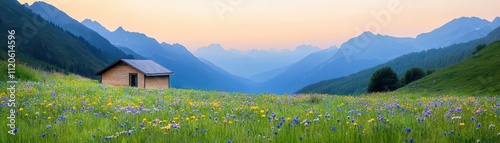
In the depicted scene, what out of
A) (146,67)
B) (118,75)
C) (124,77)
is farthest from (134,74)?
(118,75)

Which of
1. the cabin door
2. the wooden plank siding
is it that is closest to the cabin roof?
the wooden plank siding

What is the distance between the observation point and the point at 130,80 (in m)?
57.0

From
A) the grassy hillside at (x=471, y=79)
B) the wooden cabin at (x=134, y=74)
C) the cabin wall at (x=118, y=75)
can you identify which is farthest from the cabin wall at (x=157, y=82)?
the grassy hillside at (x=471, y=79)

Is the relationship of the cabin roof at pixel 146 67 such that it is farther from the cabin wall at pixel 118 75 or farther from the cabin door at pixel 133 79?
the cabin door at pixel 133 79

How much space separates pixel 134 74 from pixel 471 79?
210ft

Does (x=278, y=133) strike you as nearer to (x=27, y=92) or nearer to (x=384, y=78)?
(x=27, y=92)

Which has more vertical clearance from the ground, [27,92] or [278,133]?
[27,92]

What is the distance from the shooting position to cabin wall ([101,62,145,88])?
57.0 metres

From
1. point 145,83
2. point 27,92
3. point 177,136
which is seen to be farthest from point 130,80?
point 177,136

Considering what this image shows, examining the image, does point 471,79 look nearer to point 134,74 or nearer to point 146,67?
point 146,67

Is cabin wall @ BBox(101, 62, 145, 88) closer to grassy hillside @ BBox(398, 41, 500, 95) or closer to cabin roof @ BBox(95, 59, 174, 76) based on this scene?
cabin roof @ BBox(95, 59, 174, 76)

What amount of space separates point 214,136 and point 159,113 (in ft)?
12.5

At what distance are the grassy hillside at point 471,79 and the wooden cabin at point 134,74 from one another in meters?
48.8

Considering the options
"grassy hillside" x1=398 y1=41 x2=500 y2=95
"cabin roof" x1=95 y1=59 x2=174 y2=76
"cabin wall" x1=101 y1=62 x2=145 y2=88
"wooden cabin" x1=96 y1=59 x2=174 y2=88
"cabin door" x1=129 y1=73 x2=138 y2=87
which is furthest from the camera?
"grassy hillside" x1=398 y1=41 x2=500 y2=95
